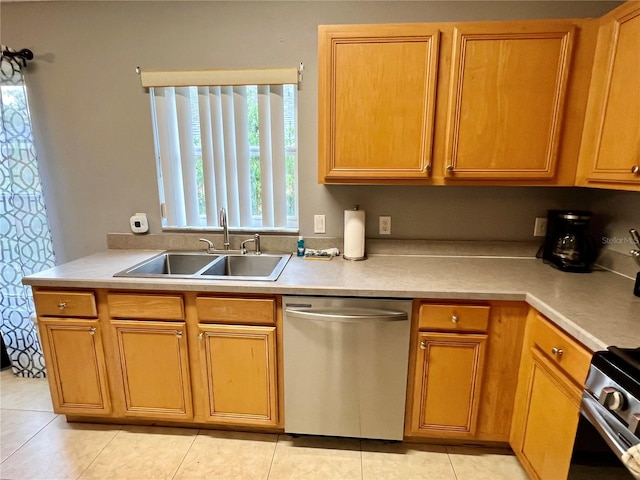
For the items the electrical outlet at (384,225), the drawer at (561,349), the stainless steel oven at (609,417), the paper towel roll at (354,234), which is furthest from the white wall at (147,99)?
the stainless steel oven at (609,417)

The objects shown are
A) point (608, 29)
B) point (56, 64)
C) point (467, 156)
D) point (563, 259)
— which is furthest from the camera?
point (56, 64)

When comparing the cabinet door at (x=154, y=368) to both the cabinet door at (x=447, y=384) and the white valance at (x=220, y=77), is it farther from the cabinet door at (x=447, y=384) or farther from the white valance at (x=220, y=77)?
the white valance at (x=220, y=77)

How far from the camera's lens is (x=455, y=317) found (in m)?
1.58

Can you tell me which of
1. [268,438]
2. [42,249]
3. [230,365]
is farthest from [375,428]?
[42,249]

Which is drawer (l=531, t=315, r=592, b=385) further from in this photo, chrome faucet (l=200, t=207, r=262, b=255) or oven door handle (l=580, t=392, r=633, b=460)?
chrome faucet (l=200, t=207, r=262, b=255)

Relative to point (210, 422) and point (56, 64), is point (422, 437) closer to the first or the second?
point (210, 422)

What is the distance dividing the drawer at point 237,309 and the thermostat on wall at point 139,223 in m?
0.89

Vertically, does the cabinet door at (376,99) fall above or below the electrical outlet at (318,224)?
above

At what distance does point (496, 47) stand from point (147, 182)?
2.11 m

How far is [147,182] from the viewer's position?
2.22 metres

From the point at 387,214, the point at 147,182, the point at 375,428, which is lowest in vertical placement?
the point at 375,428

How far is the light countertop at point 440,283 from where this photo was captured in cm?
136

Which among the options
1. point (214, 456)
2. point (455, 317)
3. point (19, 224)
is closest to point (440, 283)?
point (455, 317)

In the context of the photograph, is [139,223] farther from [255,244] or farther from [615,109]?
[615,109]
